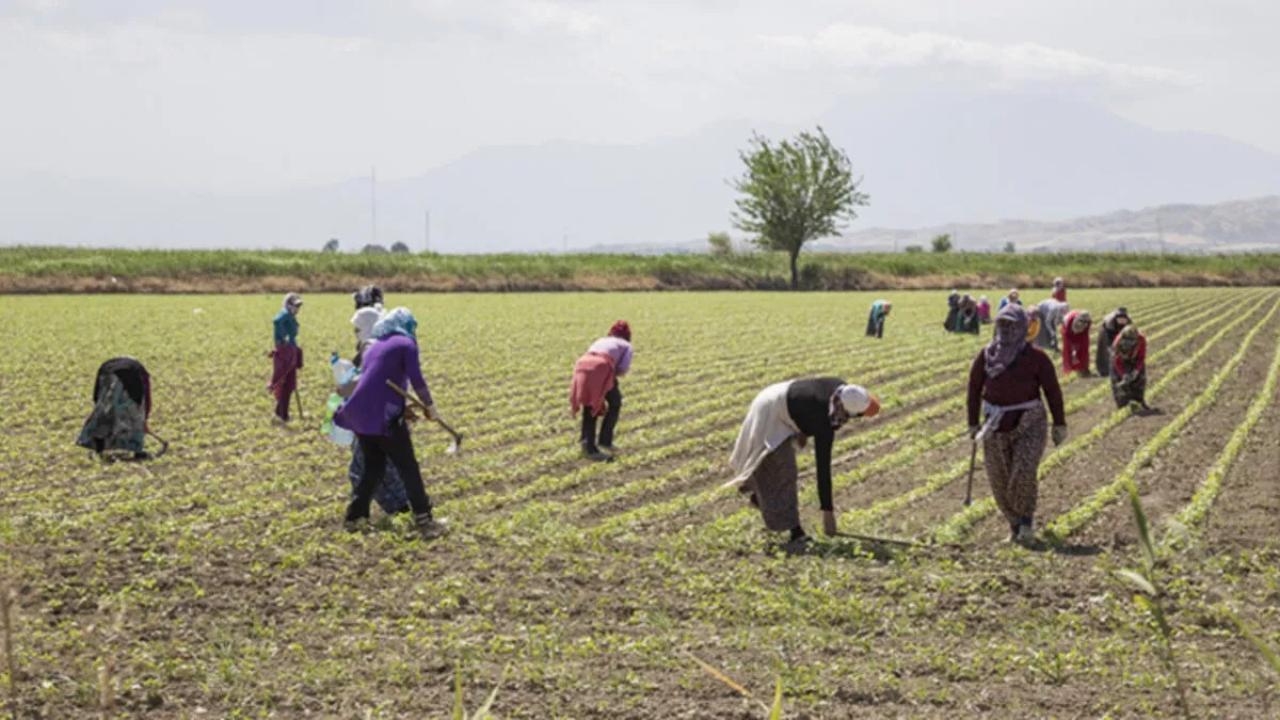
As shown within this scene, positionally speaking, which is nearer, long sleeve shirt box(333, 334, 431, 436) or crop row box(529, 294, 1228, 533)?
long sleeve shirt box(333, 334, 431, 436)

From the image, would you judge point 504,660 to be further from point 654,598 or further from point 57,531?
point 57,531

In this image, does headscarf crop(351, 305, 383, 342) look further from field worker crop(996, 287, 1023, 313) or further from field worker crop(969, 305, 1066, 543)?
field worker crop(996, 287, 1023, 313)

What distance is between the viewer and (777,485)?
10266 mm

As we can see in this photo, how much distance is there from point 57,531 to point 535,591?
4242mm

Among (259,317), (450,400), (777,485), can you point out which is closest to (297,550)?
(777,485)

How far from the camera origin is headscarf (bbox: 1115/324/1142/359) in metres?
18.5

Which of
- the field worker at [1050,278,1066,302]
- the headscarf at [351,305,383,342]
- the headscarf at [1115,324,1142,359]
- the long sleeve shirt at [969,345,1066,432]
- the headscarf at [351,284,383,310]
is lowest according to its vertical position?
the headscarf at [1115,324,1142,359]

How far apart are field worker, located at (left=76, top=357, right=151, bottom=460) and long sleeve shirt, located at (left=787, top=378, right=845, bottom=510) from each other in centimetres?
783

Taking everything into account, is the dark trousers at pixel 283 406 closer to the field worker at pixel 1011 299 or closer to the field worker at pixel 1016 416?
the field worker at pixel 1011 299

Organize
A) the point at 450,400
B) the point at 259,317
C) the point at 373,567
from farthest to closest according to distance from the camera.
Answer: the point at 259,317, the point at 450,400, the point at 373,567

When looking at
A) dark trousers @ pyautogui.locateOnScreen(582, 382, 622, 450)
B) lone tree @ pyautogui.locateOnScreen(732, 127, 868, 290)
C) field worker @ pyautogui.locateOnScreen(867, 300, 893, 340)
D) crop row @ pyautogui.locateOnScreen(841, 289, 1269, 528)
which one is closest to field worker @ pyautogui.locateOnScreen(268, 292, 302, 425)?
dark trousers @ pyautogui.locateOnScreen(582, 382, 622, 450)

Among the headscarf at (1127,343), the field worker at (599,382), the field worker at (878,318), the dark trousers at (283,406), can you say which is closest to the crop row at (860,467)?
the field worker at (599,382)

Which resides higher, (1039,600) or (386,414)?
(386,414)

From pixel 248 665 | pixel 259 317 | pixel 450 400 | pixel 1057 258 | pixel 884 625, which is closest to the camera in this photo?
pixel 248 665
